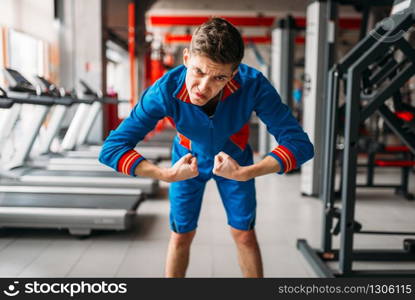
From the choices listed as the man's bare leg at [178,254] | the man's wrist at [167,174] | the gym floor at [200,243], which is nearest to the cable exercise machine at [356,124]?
the gym floor at [200,243]

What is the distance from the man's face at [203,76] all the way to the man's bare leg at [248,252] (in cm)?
72

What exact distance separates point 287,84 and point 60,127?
3.14 m

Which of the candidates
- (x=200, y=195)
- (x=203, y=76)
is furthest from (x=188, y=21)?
(x=203, y=76)

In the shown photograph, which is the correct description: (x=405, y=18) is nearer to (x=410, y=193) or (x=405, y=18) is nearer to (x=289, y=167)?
(x=289, y=167)

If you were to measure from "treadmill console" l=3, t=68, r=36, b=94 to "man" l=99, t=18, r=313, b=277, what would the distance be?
1.23 m

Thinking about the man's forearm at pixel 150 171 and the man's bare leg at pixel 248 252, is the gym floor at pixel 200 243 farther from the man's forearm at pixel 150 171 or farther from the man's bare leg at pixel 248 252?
the man's forearm at pixel 150 171

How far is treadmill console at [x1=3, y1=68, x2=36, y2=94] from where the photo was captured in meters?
2.27

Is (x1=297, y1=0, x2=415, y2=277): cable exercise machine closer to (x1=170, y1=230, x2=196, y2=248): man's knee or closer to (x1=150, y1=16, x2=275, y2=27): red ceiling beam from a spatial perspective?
(x1=170, y1=230, x2=196, y2=248): man's knee

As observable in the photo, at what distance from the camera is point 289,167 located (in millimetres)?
1219

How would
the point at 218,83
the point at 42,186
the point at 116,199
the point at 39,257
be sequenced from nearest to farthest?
the point at 218,83 → the point at 39,257 → the point at 116,199 → the point at 42,186

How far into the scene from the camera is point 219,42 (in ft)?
3.53

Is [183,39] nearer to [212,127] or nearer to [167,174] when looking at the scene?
[212,127]

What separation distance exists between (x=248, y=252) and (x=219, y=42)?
997 mm

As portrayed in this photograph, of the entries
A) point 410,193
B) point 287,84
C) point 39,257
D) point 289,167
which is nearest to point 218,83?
point 289,167
